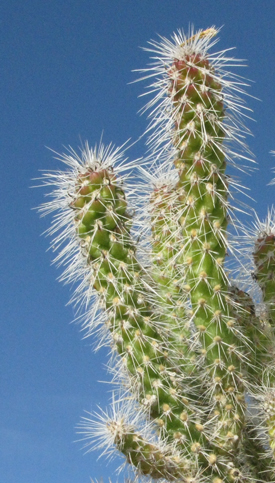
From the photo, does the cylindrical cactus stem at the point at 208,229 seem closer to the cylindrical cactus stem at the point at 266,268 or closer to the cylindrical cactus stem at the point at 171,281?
the cylindrical cactus stem at the point at 171,281

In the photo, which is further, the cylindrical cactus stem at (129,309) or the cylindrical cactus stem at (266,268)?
the cylindrical cactus stem at (266,268)

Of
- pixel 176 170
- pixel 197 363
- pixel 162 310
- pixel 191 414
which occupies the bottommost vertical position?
pixel 191 414

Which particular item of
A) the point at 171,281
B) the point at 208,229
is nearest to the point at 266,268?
the point at 171,281

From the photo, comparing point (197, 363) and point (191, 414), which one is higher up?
point (197, 363)

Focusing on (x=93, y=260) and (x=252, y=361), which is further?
(x=252, y=361)

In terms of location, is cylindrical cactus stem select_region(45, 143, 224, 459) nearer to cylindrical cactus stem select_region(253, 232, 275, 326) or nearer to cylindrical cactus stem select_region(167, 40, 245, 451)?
cylindrical cactus stem select_region(167, 40, 245, 451)

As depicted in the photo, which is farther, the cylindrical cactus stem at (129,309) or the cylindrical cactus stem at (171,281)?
the cylindrical cactus stem at (171,281)

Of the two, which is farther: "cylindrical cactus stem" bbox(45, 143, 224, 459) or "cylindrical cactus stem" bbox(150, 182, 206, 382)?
"cylindrical cactus stem" bbox(150, 182, 206, 382)

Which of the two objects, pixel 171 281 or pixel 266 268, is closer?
pixel 171 281

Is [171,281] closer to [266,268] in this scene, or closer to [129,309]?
[129,309]

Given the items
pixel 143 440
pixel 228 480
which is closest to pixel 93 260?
pixel 143 440

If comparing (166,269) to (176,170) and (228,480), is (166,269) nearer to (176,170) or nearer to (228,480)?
(176,170)
